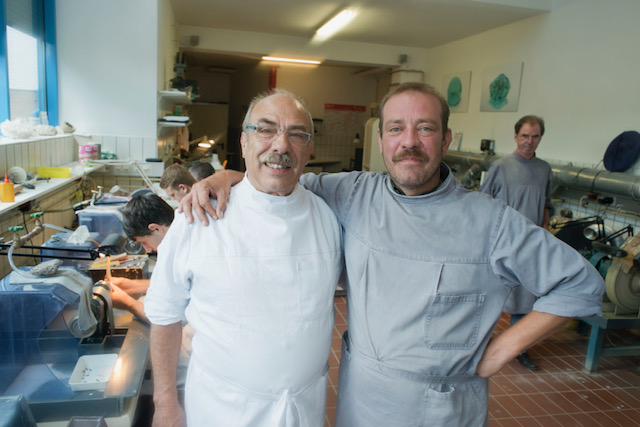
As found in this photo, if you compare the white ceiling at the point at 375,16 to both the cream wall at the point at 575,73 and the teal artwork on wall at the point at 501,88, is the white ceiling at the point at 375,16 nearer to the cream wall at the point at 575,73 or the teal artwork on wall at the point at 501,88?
the cream wall at the point at 575,73


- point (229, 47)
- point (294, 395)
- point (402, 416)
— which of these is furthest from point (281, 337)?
point (229, 47)

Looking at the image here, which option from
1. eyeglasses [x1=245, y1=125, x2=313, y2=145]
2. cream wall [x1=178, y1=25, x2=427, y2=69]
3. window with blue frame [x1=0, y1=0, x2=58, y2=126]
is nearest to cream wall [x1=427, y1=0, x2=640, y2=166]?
cream wall [x1=178, y1=25, x2=427, y2=69]

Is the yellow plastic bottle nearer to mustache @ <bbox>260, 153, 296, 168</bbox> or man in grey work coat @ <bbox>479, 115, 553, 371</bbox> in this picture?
mustache @ <bbox>260, 153, 296, 168</bbox>

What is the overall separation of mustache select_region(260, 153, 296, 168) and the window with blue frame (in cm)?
308

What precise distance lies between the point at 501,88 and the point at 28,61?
5653 mm

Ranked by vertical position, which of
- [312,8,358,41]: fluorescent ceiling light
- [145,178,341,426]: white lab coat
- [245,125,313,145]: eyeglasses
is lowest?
[145,178,341,426]: white lab coat

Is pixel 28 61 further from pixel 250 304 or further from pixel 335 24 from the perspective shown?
pixel 250 304

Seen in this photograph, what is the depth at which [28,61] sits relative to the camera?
4.45m

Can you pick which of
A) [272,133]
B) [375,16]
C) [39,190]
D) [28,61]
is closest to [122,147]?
[28,61]

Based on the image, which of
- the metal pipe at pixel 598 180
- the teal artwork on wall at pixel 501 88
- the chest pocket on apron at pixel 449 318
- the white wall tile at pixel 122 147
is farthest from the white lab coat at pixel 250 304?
the teal artwork on wall at pixel 501 88

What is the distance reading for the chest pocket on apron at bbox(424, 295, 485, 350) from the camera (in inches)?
56.4

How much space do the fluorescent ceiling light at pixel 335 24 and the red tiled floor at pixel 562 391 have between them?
4076mm

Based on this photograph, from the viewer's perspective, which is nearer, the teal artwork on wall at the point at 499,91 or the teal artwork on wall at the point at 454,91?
the teal artwork on wall at the point at 499,91

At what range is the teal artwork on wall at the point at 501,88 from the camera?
6.17m
